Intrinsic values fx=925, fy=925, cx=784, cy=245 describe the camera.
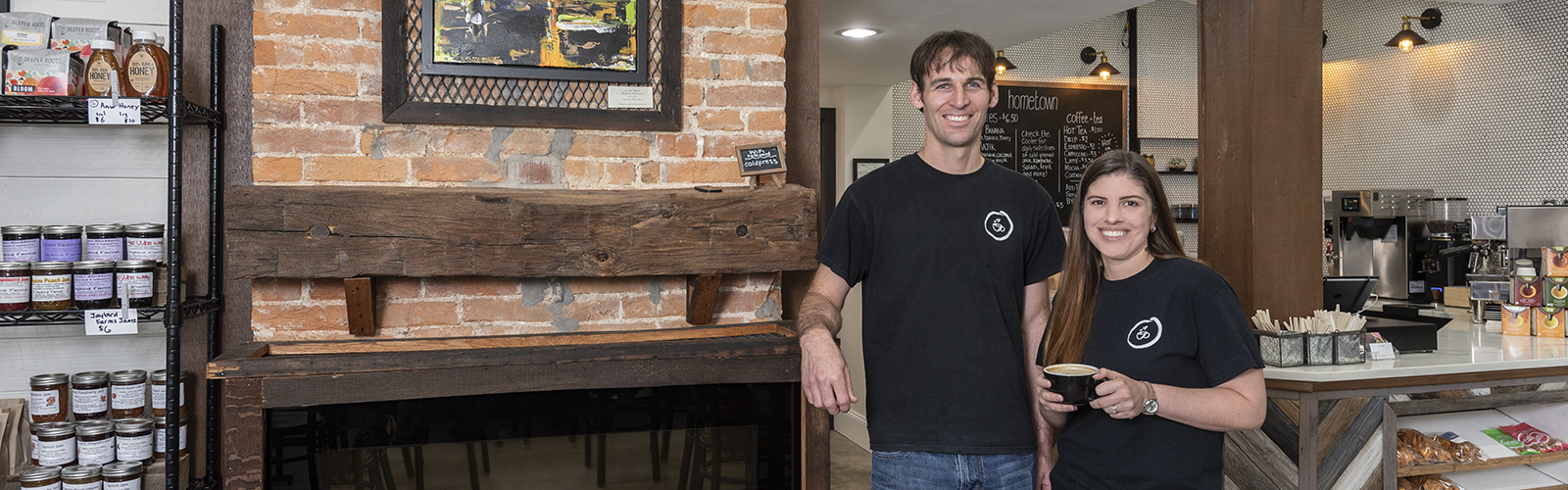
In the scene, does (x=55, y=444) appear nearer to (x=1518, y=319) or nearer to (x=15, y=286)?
(x=15, y=286)

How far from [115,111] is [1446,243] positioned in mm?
5407

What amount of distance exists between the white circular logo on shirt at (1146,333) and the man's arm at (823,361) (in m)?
0.47

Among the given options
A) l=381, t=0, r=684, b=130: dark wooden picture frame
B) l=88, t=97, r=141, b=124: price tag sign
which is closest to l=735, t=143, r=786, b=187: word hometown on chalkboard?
l=381, t=0, r=684, b=130: dark wooden picture frame

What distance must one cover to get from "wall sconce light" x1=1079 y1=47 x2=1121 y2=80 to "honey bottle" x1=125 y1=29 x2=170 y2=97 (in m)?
5.22

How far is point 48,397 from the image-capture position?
2033 mm

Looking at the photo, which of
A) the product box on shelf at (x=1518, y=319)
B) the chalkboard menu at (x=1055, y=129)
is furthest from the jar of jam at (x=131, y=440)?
the chalkboard menu at (x=1055, y=129)

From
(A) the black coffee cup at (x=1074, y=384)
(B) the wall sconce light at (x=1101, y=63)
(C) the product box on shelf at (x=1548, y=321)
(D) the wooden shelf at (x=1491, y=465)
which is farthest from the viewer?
(B) the wall sconce light at (x=1101, y=63)

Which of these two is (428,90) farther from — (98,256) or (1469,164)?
(1469,164)

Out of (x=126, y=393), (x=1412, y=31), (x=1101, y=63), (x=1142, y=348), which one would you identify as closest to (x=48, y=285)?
(x=126, y=393)

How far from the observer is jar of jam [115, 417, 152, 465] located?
2.02 metres

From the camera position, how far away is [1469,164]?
16.9 feet

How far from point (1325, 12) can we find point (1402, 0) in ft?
1.86

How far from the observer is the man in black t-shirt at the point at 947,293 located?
1640mm

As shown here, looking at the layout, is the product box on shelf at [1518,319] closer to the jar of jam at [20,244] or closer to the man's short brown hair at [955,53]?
the man's short brown hair at [955,53]
